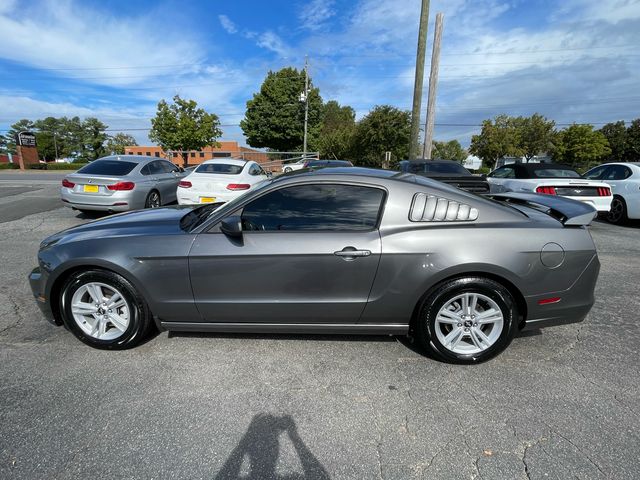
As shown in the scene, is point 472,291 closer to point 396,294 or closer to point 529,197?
point 396,294

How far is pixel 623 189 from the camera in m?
8.48

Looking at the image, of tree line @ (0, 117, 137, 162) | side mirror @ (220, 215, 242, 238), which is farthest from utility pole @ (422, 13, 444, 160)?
tree line @ (0, 117, 137, 162)

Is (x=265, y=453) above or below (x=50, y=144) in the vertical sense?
below

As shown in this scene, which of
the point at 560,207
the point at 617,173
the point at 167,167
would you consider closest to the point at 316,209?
the point at 560,207

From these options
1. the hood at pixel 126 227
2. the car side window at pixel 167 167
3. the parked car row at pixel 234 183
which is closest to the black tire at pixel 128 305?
the hood at pixel 126 227

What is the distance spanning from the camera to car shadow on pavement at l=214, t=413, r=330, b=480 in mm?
1819

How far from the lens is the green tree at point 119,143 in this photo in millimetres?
80750

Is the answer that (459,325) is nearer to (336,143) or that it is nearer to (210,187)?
(210,187)

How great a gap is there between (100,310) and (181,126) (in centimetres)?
3628

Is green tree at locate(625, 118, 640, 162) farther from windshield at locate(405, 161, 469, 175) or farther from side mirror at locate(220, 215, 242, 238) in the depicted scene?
side mirror at locate(220, 215, 242, 238)

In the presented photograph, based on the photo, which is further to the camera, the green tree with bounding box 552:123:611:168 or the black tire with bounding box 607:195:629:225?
the green tree with bounding box 552:123:611:168

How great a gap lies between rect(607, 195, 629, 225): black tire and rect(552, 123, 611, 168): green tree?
1632 inches

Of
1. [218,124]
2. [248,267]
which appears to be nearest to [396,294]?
[248,267]

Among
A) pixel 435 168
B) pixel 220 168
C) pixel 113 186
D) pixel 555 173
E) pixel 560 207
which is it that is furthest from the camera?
pixel 220 168
